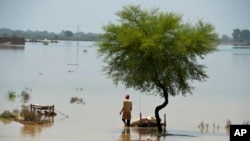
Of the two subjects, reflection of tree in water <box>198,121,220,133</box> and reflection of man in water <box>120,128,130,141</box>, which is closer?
reflection of man in water <box>120,128,130,141</box>

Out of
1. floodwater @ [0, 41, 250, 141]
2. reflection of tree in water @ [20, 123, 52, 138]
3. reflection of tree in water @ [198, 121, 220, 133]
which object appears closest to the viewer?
reflection of tree in water @ [20, 123, 52, 138]

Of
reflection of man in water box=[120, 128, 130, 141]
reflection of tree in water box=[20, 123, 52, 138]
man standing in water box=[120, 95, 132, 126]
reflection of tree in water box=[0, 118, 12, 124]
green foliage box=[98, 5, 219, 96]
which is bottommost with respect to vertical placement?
reflection of man in water box=[120, 128, 130, 141]

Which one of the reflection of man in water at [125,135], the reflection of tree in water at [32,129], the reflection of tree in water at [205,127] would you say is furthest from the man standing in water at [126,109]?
the reflection of tree in water at [205,127]

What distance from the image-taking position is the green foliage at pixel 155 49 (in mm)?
25906

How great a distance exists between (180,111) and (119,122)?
9.18 meters

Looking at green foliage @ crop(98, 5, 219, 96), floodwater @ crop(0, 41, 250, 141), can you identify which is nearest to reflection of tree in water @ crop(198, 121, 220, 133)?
floodwater @ crop(0, 41, 250, 141)

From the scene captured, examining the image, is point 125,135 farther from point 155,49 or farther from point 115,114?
point 115,114

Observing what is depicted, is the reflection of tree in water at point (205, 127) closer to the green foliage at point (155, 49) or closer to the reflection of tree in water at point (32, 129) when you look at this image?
the green foliage at point (155, 49)

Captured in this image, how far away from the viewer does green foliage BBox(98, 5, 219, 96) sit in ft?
85.0

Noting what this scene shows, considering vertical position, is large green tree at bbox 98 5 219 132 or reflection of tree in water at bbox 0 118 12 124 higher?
large green tree at bbox 98 5 219 132

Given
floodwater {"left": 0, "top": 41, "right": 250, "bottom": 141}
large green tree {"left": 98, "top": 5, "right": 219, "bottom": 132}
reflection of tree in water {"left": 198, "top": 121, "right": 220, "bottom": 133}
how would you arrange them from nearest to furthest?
floodwater {"left": 0, "top": 41, "right": 250, "bottom": 141} < large green tree {"left": 98, "top": 5, "right": 219, "bottom": 132} < reflection of tree in water {"left": 198, "top": 121, "right": 220, "bottom": 133}

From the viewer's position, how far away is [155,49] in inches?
1007

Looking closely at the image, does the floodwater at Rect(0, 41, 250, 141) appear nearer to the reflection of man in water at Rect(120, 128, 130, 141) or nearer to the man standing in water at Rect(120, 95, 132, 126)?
the reflection of man in water at Rect(120, 128, 130, 141)

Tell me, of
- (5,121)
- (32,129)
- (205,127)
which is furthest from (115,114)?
(32,129)
